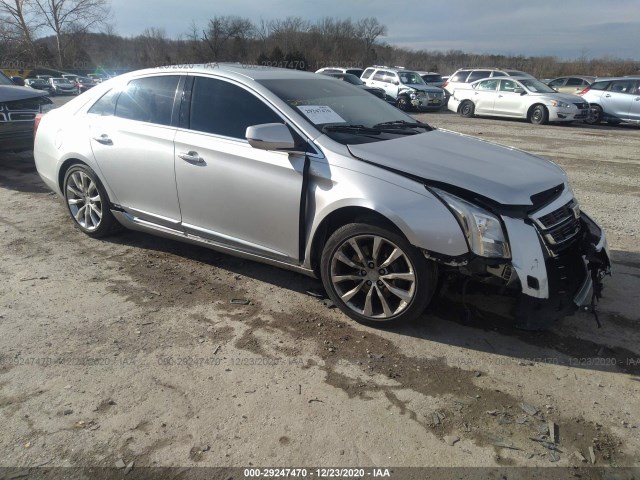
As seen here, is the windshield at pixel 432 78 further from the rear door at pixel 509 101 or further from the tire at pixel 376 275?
the tire at pixel 376 275

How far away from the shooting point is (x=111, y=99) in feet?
15.3

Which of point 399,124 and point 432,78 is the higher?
point 432,78

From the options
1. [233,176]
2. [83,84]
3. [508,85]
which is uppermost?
[508,85]

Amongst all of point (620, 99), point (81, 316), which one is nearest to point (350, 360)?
point (81, 316)

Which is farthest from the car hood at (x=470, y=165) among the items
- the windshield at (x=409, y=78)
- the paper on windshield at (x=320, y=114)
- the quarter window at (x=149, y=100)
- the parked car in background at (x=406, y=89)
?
the windshield at (x=409, y=78)

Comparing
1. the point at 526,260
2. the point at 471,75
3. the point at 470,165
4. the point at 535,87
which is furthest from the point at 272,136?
the point at 471,75

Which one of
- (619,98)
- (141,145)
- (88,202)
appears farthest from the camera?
(619,98)

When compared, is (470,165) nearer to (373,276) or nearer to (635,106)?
(373,276)

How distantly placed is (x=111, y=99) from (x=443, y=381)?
3.94m

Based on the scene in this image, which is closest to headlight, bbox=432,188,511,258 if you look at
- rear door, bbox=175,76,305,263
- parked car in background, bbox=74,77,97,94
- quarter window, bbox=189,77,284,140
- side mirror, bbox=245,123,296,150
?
rear door, bbox=175,76,305,263

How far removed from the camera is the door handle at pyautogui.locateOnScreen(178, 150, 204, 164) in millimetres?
3876

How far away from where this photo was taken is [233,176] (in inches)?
146

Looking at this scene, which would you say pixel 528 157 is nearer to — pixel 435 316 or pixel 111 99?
pixel 435 316

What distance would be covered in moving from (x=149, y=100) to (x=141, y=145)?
44cm
